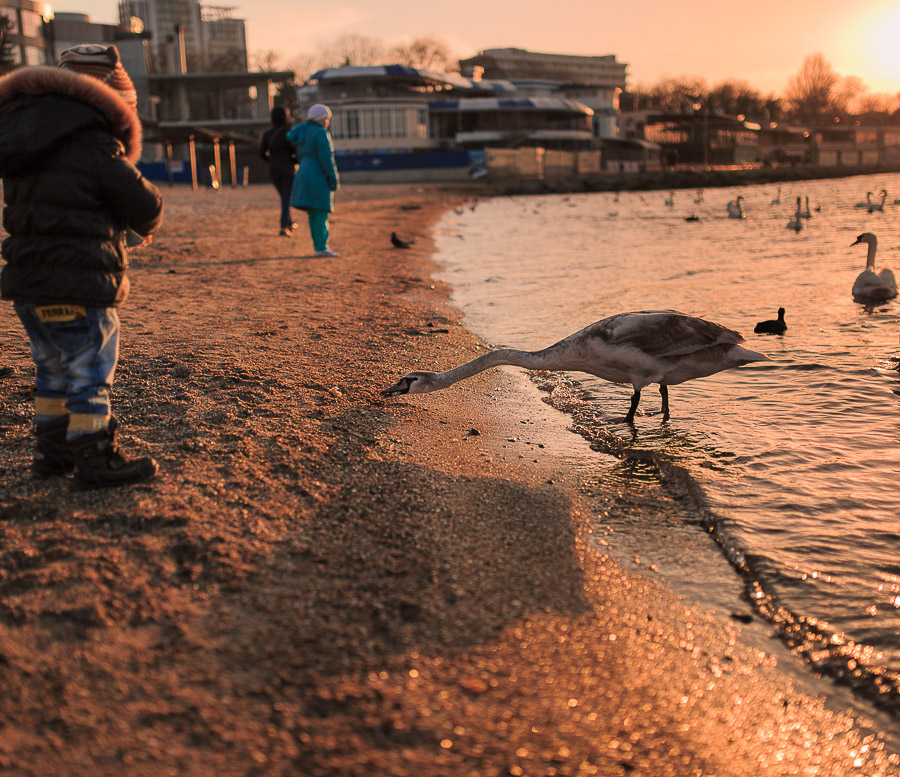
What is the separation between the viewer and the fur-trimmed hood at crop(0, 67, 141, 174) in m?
3.35

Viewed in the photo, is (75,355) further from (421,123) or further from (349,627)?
(421,123)

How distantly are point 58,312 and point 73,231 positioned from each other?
1.22 feet

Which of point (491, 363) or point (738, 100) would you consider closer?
point (491, 363)

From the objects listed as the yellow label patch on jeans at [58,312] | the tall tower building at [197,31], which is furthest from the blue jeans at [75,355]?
the tall tower building at [197,31]

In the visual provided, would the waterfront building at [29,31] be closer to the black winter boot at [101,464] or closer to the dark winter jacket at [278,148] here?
the dark winter jacket at [278,148]

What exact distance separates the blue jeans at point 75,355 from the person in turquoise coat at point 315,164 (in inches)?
355

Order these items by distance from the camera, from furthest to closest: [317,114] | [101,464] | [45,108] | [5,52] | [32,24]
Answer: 1. [32,24]
2. [5,52]
3. [317,114]
4. [101,464]
5. [45,108]

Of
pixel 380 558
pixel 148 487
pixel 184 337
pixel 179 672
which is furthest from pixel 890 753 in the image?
pixel 184 337

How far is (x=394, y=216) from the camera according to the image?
90.7 ft

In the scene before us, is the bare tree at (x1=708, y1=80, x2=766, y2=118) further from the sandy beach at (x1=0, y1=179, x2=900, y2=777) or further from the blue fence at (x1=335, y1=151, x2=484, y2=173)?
the sandy beach at (x1=0, y1=179, x2=900, y2=777)

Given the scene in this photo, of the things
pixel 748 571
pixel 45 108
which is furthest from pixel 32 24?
pixel 748 571

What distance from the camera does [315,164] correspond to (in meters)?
12.5

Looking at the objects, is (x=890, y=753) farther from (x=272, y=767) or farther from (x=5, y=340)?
(x=5, y=340)

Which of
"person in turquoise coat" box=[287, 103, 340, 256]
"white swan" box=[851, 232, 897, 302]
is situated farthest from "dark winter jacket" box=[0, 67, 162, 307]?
"white swan" box=[851, 232, 897, 302]
